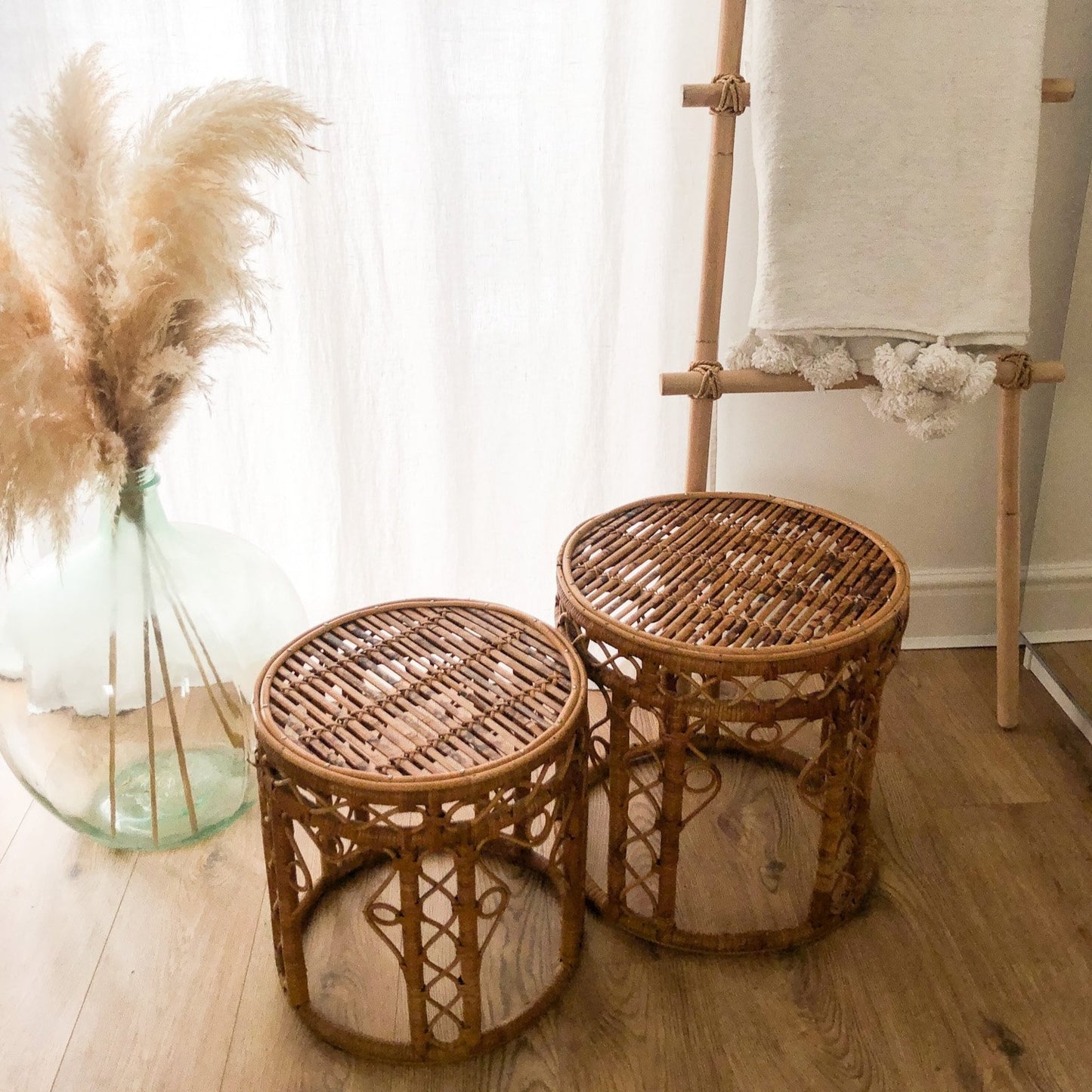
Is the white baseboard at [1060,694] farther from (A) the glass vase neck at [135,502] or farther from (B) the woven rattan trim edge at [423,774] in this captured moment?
(A) the glass vase neck at [135,502]

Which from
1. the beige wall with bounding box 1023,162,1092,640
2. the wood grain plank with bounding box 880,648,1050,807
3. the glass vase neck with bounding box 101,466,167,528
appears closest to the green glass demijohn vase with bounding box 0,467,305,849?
the glass vase neck with bounding box 101,466,167,528

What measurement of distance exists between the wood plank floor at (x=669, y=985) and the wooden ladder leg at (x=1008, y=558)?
0.58ft

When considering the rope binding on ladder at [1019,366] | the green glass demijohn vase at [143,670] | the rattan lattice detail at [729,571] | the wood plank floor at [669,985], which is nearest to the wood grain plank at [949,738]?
the wood plank floor at [669,985]

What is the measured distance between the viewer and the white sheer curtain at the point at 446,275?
1.42 meters

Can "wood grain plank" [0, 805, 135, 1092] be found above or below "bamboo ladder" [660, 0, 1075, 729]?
below

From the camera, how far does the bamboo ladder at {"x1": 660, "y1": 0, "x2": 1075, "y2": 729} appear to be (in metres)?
1.37

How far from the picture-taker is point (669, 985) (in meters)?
1.25

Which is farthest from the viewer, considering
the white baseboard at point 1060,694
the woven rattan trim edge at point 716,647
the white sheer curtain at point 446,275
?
the white baseboard at point 1060,694

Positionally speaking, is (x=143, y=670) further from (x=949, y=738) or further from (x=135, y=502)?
(x=949, y=738)

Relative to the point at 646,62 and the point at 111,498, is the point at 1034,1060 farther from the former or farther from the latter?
the point at 646,62

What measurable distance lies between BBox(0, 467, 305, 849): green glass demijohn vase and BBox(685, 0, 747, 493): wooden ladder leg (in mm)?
607

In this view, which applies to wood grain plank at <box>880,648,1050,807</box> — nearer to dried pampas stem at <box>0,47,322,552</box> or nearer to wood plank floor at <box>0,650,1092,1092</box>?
wood plank floor at <box>0,650,1092,1092</box>

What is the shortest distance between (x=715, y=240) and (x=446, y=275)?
386 mm

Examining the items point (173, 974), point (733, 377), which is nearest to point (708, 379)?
point (733, 377)
